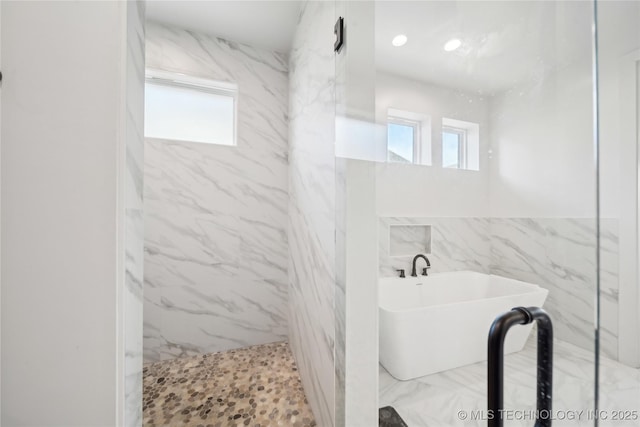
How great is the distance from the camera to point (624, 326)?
1007mm

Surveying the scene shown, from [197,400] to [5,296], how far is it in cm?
129

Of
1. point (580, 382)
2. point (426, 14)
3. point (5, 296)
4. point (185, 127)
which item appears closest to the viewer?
point (5, 296)

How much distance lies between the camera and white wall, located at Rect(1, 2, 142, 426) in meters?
0.69

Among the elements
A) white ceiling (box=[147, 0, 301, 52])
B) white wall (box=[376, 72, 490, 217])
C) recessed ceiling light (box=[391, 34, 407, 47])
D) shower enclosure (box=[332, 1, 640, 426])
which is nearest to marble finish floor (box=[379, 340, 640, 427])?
shower enclosure (box=[332, 1, 640, 426])

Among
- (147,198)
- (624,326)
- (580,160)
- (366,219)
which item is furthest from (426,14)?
(147,198)

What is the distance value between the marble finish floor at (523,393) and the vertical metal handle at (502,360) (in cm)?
54

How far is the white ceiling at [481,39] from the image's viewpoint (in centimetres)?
116

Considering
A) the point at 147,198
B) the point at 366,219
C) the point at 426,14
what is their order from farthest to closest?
1. the point at 147,198
2. the point at 426,14
3. the point at 366,219

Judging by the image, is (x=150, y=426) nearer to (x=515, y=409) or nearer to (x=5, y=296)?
(x=5, y=296)

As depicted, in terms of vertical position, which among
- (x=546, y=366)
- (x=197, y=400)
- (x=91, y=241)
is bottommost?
(x=197, y=400)

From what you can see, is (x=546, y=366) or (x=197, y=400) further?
(x=197, y=400)

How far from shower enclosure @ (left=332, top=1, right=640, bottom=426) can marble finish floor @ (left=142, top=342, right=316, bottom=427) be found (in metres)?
0.58

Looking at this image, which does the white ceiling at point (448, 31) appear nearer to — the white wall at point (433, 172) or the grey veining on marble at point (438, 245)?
Answer: the white wall at point (433, 172)

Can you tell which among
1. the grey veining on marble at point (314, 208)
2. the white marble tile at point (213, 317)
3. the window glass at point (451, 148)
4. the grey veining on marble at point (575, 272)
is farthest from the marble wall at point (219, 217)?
the grey veining on marble at point (575, 272)
